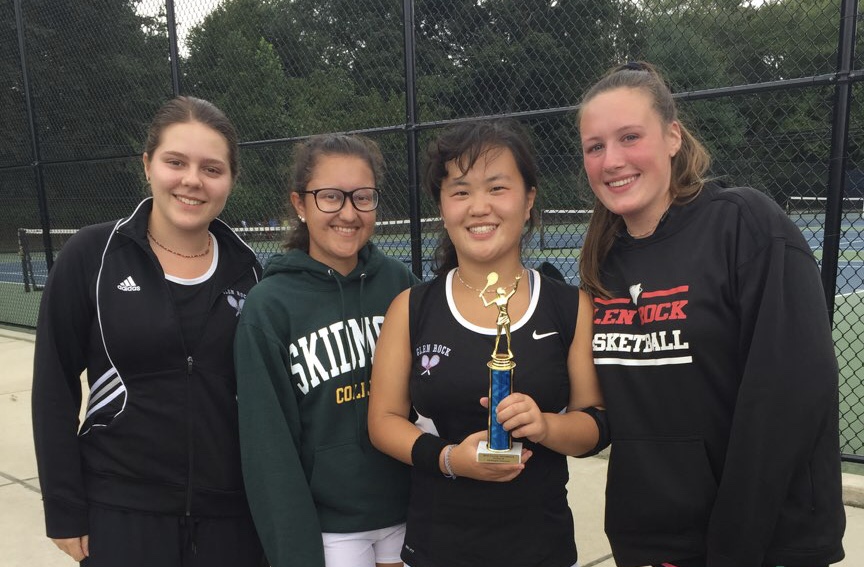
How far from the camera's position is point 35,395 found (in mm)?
1979

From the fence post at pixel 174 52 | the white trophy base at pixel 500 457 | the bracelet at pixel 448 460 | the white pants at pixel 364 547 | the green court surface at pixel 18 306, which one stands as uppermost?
the fence post at pixel 174 52

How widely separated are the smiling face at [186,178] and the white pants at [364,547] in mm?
963

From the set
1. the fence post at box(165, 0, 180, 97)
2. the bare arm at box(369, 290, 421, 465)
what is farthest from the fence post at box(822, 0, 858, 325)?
the fence post at box(165, 0, 180, 97)

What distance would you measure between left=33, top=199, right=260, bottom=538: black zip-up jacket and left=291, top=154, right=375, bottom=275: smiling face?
13.6 inches

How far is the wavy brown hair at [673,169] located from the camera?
1.78 m

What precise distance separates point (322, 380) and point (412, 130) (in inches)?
102

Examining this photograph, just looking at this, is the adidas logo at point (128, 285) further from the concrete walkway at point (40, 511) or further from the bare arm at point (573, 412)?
the concrete walkway at point (40, 511)

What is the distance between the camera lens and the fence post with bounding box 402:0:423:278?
4.08m

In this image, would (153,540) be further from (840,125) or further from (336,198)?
(840,125)

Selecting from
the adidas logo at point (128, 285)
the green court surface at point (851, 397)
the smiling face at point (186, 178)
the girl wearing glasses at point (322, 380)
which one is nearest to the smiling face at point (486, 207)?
the girl wearing glasses at point (322, 380)

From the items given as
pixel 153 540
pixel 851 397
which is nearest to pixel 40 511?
pixel 153 540

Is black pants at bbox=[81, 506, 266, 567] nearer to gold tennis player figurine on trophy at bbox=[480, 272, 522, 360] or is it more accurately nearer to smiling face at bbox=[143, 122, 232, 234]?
smiling face at bbox=[143, 122, 232, 234]

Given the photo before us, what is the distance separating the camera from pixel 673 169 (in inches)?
72.0

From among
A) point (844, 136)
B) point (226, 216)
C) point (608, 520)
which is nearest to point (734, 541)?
point (608, 520)
